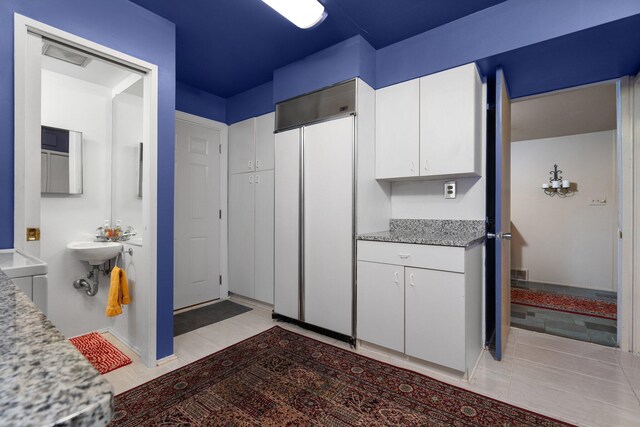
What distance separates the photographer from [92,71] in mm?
2621

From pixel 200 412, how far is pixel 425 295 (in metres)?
1.57

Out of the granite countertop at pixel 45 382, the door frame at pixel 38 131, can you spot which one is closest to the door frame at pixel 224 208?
the door frame at pixel 38 131

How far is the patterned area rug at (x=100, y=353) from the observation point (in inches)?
84.7

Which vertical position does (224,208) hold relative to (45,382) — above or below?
above

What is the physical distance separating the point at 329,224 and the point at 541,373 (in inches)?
72.8

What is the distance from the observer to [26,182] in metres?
1.65

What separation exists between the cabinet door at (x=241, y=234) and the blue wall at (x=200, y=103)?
2.68 ft

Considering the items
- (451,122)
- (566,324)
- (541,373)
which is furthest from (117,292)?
(566,324)

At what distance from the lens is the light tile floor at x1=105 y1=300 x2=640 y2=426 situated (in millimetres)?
1688

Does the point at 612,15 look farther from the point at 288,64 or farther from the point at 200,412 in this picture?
the point at 200,412

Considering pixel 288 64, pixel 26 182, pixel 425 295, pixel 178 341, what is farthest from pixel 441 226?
pixel 26 182

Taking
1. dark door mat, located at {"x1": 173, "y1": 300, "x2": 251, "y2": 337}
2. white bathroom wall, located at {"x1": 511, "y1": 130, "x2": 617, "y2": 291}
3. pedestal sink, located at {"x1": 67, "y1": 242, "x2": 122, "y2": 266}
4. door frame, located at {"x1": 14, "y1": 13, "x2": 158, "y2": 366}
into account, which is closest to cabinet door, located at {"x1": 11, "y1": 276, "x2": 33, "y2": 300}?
door frame, located at {"x1": 14, "y1": 13, "x2": 158, "y2": 366}

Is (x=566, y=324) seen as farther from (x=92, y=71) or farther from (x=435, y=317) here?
(x=92, y=71)

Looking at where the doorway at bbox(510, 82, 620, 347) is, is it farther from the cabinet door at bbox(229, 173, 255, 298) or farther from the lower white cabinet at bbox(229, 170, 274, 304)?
the cabinet door at bbox(229, 173, 255, 298)
